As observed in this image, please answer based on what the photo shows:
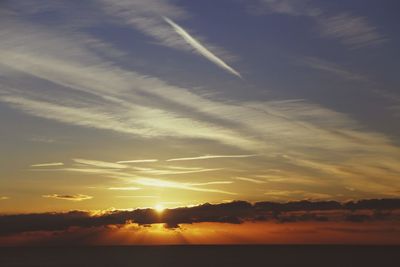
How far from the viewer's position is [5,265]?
198625 millimetres

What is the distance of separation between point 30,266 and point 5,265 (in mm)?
10964

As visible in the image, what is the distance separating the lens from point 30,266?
632 feet
